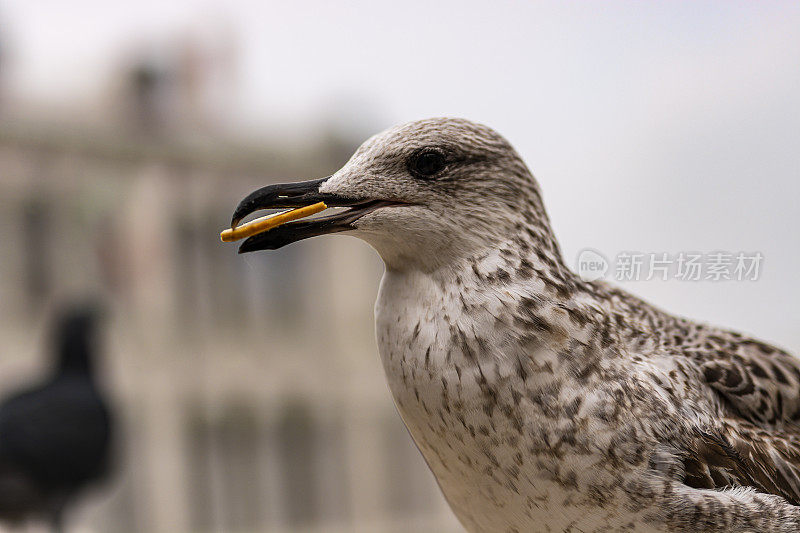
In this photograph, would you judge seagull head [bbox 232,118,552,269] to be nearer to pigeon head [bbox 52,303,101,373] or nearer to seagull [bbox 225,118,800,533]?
seagull [bbox 225,118,800,533]

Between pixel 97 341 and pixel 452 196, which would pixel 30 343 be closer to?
pixel 97 341

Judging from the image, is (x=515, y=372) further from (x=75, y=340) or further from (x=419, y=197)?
(x=75, y=340)

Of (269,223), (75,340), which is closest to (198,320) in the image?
(75,340)

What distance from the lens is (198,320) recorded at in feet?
33.0

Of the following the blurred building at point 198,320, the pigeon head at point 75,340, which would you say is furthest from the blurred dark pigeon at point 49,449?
the blurred building at point 198,320

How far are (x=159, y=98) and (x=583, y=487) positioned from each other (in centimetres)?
955

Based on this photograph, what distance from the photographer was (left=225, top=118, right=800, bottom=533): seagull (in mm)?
869

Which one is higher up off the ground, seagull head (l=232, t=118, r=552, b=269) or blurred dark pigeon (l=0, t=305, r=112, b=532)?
seagull head (l=232, t=118, r=552, b=269)

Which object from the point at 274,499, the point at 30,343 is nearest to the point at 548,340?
the point at 30,343

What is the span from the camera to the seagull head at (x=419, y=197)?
897mm

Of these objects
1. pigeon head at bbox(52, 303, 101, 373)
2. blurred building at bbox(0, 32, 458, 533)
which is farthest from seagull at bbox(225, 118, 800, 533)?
blurred building at bbox(0, 32, 458, 533)

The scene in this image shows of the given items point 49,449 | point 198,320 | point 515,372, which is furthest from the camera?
point 198,320

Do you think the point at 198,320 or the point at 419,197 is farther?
the point at 198,320

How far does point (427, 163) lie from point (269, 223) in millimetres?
164
